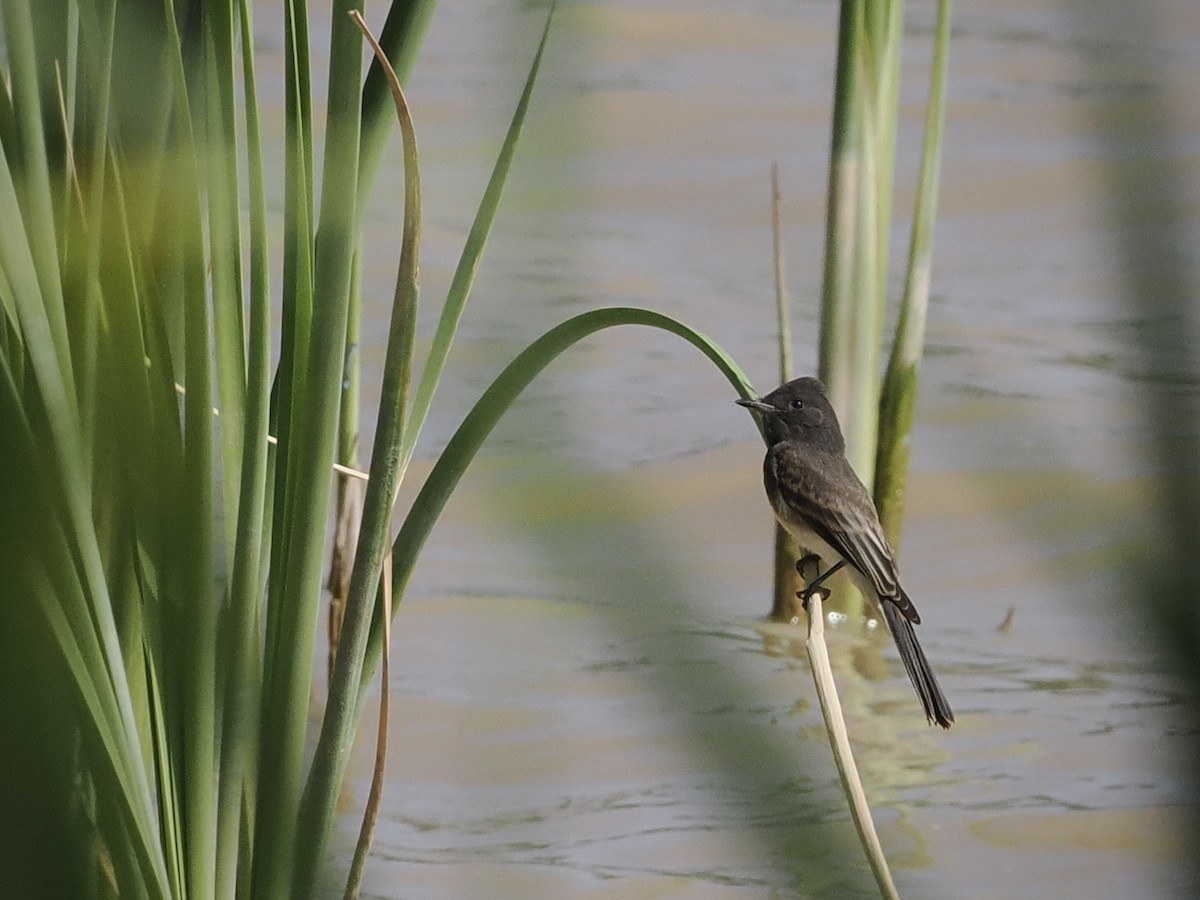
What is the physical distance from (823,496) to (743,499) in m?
1.49

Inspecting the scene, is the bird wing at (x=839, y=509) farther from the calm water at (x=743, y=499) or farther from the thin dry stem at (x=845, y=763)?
the thin dry stem at (x=845, y=763)

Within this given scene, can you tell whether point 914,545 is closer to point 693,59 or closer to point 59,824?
point 693,59

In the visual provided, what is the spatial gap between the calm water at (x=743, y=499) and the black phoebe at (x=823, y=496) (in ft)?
0.83

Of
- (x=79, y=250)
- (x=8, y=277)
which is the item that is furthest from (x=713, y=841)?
(x=8, y=277)

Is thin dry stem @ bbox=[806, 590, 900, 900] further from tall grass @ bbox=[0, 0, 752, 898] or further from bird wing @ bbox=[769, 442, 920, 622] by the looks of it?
bird wing @ bbox=[769, 442, 920, 622]

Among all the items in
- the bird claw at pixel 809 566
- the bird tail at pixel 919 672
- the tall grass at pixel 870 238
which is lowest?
the bird claw at pixel 809 566

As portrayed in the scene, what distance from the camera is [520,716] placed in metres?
2.98

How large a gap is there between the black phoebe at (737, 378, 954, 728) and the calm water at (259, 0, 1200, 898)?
0.83ft

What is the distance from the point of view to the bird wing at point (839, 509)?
247 centimetres

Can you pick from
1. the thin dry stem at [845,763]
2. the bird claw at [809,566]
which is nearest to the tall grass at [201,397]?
the thin dry stem at [845,763]

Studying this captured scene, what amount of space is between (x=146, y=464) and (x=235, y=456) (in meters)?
0.62

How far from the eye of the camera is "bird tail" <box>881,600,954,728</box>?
1991 mm

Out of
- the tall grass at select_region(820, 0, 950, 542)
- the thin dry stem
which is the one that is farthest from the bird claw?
the thin dry stem

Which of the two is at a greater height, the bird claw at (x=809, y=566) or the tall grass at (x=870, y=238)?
the tall grass at (x=870, y=238)
